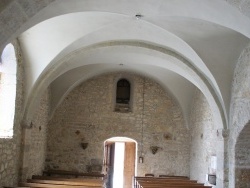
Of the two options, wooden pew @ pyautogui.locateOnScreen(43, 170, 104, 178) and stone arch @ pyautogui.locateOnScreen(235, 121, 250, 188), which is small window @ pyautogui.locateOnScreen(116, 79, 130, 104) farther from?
stone arch @ pyautogui.locateOnScreen(235, 121, 250, 188)

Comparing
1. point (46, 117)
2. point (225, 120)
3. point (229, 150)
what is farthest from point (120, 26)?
point (46, 117)

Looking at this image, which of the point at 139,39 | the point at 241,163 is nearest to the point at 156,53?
the point at 139,39

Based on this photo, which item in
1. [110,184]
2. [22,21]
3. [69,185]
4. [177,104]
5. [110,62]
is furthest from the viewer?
[110,184]

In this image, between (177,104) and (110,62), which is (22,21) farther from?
(177,104)

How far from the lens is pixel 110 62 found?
33.2 ft

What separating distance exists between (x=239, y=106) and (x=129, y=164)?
703 centimetres

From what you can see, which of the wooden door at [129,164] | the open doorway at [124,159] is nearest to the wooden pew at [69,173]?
the open doorway at [124,159]

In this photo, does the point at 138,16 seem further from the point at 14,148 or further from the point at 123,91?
the point at 123,91

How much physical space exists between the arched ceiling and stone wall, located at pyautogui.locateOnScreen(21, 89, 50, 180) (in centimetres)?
99

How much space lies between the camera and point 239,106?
22.2 feet

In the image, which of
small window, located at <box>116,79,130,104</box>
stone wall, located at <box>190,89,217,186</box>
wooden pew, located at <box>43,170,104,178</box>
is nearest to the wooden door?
small window, located at <box>116,79,130,104</box>

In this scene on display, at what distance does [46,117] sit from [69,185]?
12.9 feet

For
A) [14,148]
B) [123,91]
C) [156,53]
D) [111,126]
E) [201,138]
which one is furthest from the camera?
[123,91]

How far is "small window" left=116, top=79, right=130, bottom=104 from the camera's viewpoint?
39.5 feet
